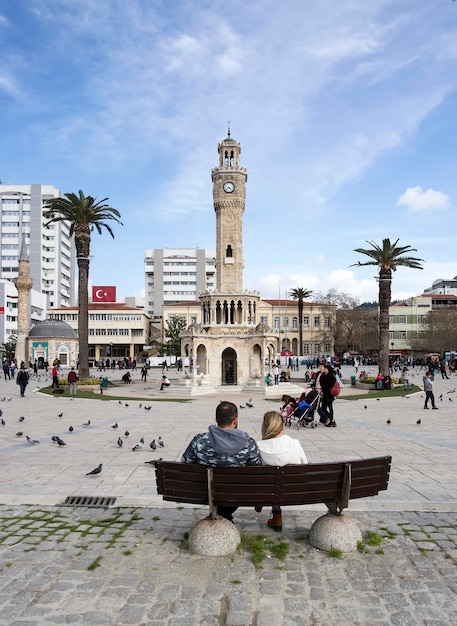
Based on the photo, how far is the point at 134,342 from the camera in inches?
3418

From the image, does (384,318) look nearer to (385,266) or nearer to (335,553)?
(385,266)

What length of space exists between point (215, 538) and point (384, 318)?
31.4 metres

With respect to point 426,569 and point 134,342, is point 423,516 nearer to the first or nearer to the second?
point 426,569

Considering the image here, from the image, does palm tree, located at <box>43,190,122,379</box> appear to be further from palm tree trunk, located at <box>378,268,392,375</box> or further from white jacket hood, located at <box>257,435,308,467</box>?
white jacket hood, located at <box>257,435,308,467</box>

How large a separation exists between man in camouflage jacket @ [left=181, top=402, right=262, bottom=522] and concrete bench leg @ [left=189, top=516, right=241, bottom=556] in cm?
63

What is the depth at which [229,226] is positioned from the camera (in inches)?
1633

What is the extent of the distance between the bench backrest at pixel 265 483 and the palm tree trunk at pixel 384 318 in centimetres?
2946

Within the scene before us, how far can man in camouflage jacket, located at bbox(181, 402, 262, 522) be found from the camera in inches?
214

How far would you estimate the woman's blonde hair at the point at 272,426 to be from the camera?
585 cm

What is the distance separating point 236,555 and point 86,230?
30200 millimetres

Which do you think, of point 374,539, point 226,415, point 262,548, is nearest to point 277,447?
point 226,415

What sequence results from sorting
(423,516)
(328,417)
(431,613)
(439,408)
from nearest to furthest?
1. (431,613)
2. (423,516)
3. (328,417)
4. (439,408)

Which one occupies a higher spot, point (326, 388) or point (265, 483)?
point (326, 388)

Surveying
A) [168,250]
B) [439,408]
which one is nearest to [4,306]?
[168,250]
